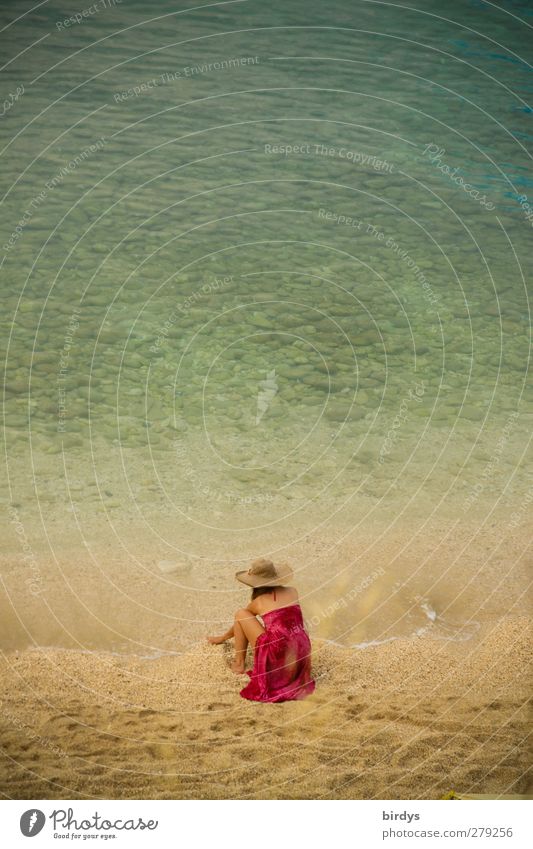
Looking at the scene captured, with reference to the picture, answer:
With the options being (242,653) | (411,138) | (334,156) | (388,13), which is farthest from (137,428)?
(388,13)

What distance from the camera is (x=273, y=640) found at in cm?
723

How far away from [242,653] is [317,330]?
6.20 metres

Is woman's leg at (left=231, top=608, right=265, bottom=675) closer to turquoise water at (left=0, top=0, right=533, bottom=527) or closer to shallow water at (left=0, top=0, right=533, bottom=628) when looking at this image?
shallow water at (left=0, top=0, right=533, bottom=628)

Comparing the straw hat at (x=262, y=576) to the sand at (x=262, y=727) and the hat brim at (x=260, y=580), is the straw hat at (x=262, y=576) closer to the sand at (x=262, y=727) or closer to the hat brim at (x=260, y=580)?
the hat brim at (x=260, y=580)

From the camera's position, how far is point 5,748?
6578mm

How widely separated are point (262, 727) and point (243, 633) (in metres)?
0.78

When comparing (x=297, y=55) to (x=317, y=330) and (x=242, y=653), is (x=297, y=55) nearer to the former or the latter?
(x=317, y=330)

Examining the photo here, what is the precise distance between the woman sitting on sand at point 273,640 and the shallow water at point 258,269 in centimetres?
174

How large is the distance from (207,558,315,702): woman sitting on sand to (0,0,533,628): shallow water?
5.72 ft

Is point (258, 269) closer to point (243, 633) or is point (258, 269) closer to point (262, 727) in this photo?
point (243, 633)

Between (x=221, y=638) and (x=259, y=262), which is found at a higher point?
(x=259, y=262)

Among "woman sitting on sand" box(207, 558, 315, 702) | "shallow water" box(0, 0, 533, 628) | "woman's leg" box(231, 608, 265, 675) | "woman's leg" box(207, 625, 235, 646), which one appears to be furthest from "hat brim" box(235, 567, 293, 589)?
"shallow water" box(0, 0, 533, 628)

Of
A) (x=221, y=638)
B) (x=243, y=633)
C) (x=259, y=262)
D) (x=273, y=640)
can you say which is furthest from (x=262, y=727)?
(x=259, y=262)

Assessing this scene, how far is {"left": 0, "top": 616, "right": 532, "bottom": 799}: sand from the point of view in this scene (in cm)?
644
